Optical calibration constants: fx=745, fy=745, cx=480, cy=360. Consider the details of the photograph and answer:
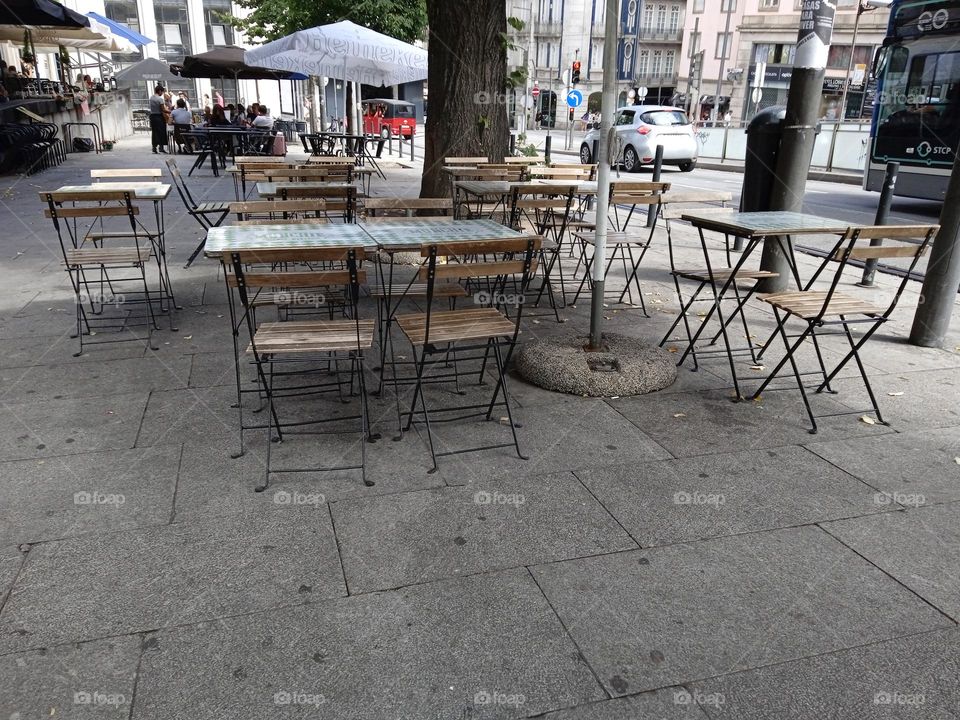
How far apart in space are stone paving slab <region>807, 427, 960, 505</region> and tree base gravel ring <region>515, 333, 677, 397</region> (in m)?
1.09

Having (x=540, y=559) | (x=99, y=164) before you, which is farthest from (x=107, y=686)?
(x=99, y=164)

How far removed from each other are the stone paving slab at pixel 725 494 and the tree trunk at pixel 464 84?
596 cm

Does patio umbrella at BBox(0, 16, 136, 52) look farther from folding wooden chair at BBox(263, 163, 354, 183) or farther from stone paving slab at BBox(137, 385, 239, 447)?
stone paving slab at BBox(137, 385, 239, 447)

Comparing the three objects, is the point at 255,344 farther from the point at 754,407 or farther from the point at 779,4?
the point at 779,4

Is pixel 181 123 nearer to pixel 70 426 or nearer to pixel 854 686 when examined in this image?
pixel 70 426

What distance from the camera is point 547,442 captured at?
13.1 feet

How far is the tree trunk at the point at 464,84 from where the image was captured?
27.5 ft

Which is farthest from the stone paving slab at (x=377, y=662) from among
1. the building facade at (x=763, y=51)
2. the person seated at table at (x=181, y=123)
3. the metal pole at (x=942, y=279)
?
the building facade at (x=763, y=51)

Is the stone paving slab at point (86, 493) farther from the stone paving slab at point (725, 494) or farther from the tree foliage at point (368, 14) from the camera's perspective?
the tree foliage at point (368, 14)

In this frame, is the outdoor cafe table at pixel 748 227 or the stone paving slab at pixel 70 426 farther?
the outdoor cafe table at pixel 748 227

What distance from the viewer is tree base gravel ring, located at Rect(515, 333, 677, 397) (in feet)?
15.2

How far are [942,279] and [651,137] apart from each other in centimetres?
1684

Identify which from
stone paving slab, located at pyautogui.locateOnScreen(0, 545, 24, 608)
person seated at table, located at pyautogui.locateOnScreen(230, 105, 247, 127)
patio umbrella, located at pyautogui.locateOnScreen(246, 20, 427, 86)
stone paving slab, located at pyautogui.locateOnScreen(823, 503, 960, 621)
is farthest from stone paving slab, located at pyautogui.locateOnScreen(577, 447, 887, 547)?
person seated at table, located at pyautogui.locateOnScreen(230, 105, 247, 127)

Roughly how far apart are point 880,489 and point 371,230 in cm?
304
